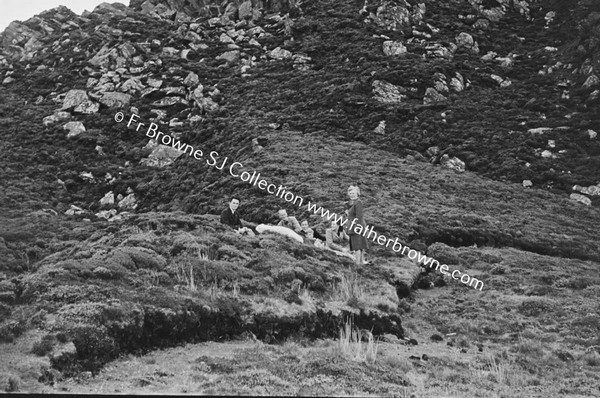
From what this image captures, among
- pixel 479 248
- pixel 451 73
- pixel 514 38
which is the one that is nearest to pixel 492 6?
pixel 514 38

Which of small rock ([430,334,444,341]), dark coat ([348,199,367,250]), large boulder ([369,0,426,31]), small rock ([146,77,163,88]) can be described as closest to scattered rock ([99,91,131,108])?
small rock ([146,77,163,88])

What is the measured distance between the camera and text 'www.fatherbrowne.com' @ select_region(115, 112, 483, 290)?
19.3 m

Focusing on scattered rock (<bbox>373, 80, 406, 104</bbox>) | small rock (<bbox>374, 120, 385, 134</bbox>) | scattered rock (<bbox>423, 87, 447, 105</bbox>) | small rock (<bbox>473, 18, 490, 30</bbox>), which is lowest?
small rock (<bbox>374, 120, 385, 134</bbox>)

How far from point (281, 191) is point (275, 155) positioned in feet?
23.5

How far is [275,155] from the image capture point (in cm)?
3775

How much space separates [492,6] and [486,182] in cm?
4468

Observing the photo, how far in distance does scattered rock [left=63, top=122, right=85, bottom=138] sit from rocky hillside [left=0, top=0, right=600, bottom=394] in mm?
249

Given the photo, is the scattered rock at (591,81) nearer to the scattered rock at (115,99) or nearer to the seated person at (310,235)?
the seated person at (310,235)

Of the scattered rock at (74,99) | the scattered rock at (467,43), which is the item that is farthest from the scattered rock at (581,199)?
the scattered rock at (74,99)

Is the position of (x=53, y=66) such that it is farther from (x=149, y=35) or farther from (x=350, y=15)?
(x=350, y=15)

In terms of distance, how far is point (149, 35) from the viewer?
6900cm

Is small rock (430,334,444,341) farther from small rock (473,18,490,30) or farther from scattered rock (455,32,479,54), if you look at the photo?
small rock (473,18,490,30)

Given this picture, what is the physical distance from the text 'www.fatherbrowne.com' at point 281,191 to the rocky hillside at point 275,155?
62cm

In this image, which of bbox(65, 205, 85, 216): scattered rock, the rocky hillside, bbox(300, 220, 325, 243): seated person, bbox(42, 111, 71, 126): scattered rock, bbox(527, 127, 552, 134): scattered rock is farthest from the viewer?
bbox(42, 111, 71, 126): scattered rock
